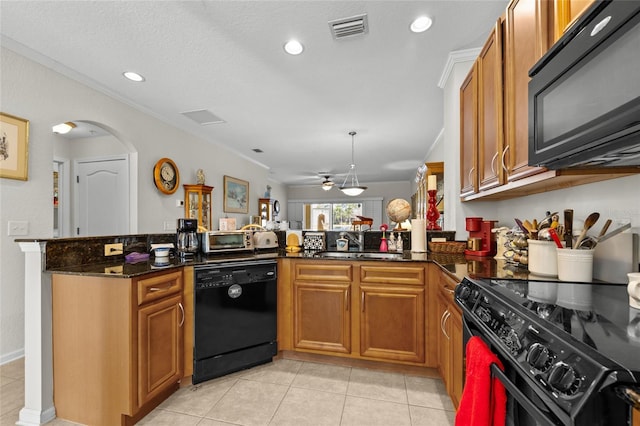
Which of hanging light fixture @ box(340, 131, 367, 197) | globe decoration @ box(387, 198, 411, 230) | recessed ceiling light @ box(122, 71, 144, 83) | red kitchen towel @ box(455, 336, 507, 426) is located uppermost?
recessed ceiling light @ box(122, 71, 144, 83)

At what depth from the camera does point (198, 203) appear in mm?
4309

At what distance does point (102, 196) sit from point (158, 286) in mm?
2968

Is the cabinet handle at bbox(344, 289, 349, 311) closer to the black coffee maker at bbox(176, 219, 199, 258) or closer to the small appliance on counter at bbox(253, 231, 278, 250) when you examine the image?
the small appliance on counter at bbox(253, 231, 278, 250)

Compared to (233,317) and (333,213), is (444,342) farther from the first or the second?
(333,213)

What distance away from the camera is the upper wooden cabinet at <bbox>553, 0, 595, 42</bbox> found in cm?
99

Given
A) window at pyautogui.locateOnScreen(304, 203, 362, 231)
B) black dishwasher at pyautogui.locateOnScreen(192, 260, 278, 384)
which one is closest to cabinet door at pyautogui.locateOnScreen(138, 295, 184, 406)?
black dishwasher at pyautogui.locateOnScreen(192, 260, 278, 384)

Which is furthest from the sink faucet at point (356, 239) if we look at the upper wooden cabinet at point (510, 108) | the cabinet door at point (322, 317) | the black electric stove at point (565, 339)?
the black electric stove at point (565, 339)

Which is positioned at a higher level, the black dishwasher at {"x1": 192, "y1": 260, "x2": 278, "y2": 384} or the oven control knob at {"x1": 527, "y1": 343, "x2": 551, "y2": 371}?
the oven control knob at {"x1": 527, "y1": 343, "x2": 551, "y2": 371}

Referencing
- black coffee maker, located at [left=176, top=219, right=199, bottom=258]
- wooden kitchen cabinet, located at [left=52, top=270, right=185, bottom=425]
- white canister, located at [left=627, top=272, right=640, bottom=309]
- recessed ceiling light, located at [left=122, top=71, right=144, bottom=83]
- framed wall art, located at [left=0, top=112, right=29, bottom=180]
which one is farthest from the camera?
recessed ceiling light, located at [left=122, top=71, right=144, bottom=83]

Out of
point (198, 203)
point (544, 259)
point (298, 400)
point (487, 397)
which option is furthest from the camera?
point (198, 203)

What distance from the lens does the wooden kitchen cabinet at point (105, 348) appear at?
1.56m

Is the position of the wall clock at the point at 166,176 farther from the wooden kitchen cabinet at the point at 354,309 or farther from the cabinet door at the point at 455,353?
the cabinet door at the point at 455,353

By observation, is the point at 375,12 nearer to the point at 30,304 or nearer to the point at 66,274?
the point at 66,274

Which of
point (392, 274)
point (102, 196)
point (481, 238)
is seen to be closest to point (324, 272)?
point (392, 274)
